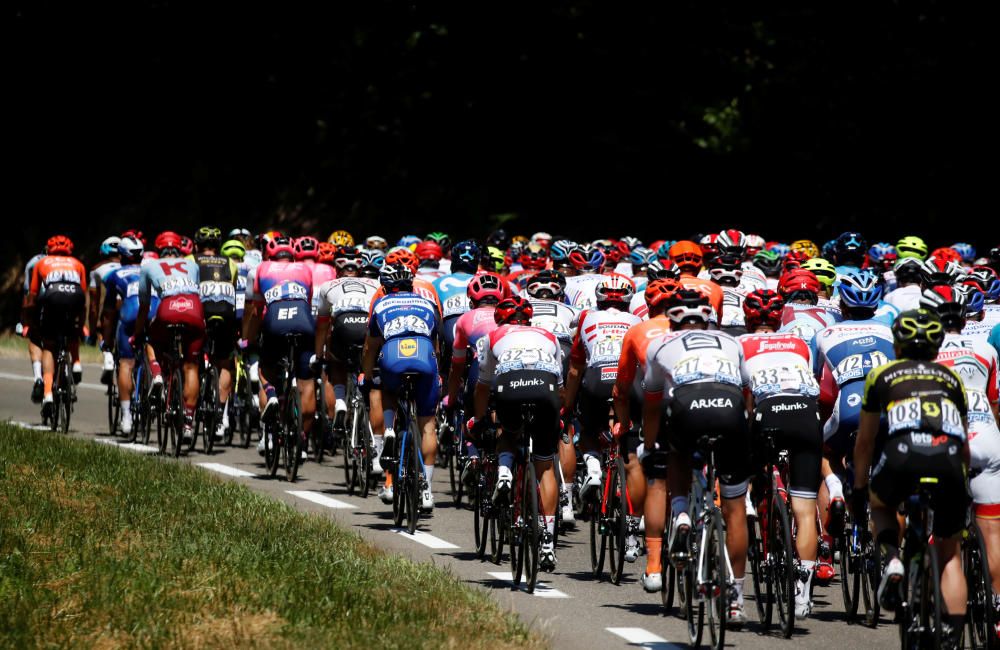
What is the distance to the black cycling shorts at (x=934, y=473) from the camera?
8.38 meters

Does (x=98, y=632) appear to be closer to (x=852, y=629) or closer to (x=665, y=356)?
(x=665, y=356)

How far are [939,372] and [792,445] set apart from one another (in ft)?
7.69

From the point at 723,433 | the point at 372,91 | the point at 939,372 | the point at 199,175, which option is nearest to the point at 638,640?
the point at 723,433

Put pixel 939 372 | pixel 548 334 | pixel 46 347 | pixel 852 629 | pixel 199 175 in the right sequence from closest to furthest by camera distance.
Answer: pixel 939 372, pixel 852 629, pixel 548 334, pixel 46 347, pixel 199 175

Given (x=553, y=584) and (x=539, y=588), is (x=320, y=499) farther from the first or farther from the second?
(x=539, y=588)

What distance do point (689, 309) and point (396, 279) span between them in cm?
446

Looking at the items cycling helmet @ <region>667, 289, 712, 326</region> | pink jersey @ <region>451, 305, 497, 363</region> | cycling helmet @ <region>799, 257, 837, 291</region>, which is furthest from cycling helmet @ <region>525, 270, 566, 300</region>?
cycling helmet @ <region>667, 289, 712, 326</region>

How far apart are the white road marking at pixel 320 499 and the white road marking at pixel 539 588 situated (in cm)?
324

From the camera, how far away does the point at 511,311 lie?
1202cm

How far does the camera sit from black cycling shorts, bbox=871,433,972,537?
838 centimetres

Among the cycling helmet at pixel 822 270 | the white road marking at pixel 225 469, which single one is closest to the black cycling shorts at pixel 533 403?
the cycling helmet at pixel 822 270

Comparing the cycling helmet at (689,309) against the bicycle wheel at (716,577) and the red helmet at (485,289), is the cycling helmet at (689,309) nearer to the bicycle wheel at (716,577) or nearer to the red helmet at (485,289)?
the bicycle wheel at (716,577)

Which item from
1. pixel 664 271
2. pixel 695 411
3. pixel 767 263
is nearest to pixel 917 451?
pixel 695 411

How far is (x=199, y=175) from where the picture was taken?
132 feet
